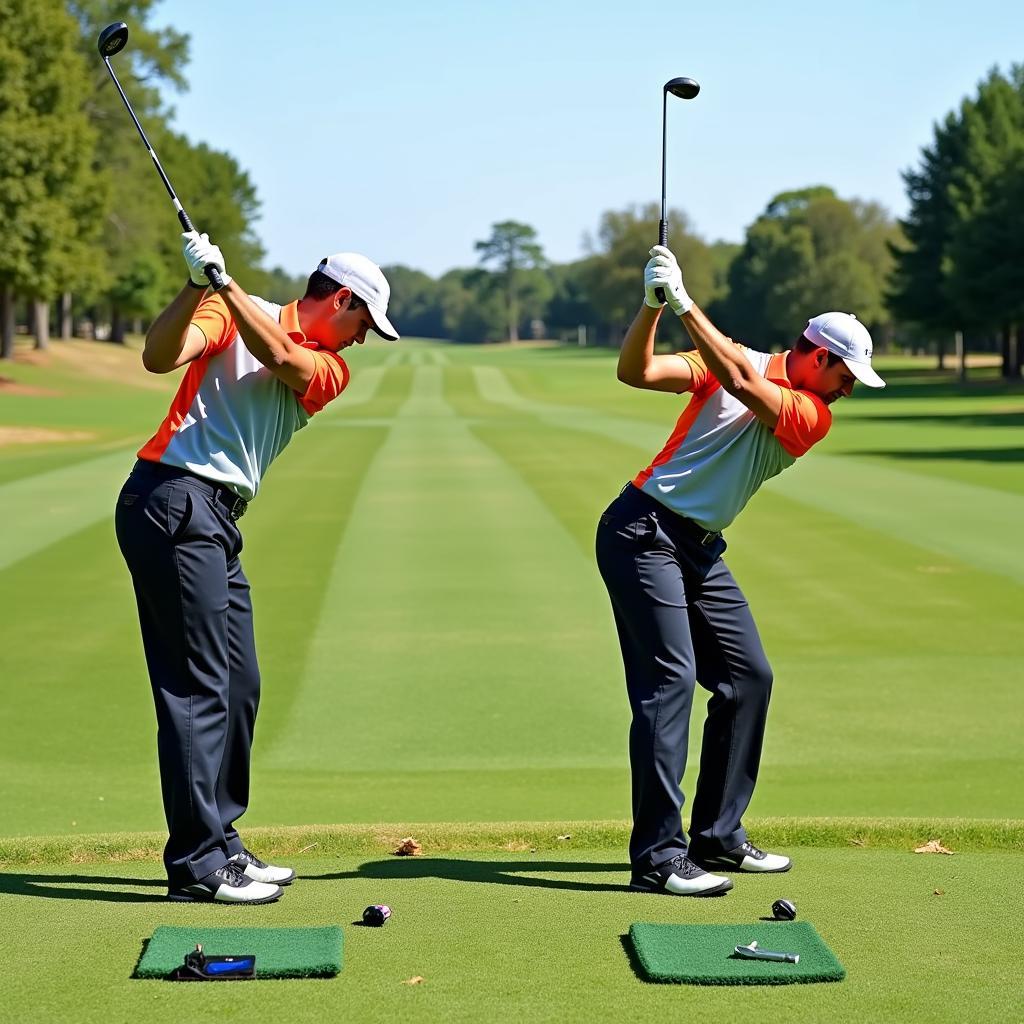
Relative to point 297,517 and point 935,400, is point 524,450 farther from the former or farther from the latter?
point 935,400

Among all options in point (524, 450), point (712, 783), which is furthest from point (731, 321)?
point (712, 783)

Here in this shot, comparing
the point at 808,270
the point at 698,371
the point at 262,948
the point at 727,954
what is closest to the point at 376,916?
the point at 262,948

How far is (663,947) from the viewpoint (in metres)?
4.54

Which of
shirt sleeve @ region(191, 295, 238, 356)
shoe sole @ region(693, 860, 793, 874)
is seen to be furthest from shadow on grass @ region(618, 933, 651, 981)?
shirt sleeve @ region(191, 295, 238, 356)

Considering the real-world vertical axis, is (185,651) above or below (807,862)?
above

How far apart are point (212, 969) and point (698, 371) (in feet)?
8.60

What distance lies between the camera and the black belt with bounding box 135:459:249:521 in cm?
535

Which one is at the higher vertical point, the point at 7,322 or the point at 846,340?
the point at 7,322

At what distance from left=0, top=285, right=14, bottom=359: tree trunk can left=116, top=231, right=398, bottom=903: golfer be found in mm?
59572

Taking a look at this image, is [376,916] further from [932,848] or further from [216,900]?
[932,848]

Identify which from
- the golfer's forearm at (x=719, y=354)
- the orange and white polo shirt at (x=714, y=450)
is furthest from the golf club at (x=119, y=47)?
the orange and white polo shirt at (x=714, y=450)

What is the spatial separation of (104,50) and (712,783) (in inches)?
140

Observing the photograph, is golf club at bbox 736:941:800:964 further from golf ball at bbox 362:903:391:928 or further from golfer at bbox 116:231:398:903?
golfer at bbox 116:231:398:903

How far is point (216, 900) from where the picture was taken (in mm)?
5328
